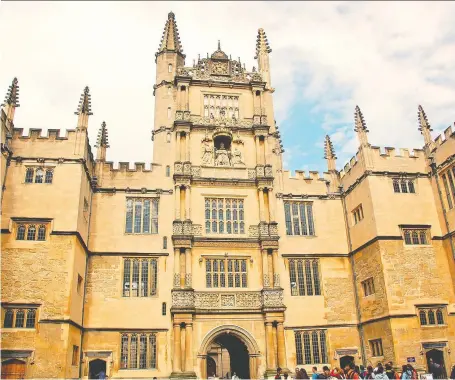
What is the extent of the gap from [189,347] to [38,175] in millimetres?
12604

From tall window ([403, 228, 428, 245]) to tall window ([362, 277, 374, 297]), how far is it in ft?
10.3

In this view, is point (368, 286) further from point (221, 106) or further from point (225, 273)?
point (221, 106)

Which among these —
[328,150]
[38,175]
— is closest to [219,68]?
[328,150]

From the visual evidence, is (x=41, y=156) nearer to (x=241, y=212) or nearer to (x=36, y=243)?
(x=36, y=243)

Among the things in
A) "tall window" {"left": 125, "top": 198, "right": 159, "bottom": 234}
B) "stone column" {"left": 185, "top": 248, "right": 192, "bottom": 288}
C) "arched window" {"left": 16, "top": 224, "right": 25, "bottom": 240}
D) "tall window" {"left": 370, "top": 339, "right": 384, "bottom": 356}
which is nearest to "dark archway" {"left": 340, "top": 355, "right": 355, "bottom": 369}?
"tall window" {"left": 370, "top": 339, "right": 384, "bottom": 356}

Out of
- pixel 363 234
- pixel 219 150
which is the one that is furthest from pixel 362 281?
pixel 219 150

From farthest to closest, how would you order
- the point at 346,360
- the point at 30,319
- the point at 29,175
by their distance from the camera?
the point at 346,360, the point at 29,175, the point at 30,319

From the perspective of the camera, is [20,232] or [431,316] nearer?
[20,232]

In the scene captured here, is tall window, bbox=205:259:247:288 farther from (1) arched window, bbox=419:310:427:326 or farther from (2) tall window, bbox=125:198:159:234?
(1) arched window, bbox=419:310:427:326

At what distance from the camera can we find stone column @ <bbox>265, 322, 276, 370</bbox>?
2523 centimetres

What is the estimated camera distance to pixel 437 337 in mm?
24172

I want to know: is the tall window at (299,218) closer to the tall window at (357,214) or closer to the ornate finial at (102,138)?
the tall window at (357,214)

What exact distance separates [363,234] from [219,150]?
1088 centimetres

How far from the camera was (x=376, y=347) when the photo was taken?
25.6 metres
